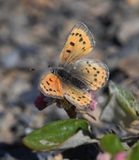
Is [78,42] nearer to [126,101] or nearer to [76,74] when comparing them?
[76,74]

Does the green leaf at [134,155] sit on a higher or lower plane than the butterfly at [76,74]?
lower

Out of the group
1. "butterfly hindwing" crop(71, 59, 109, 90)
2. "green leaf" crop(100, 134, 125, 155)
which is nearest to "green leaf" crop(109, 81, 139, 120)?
"butterfly hindwing" crop(71, 59, 109, 90)

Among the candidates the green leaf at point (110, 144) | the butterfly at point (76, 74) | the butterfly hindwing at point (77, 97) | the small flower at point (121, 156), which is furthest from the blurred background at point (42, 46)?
the small flower at point (121, 156)

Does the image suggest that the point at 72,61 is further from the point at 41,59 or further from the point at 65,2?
the point at 65,2

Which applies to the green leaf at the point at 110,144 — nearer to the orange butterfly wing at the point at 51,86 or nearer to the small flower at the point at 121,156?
the small flower at the point at 121,156

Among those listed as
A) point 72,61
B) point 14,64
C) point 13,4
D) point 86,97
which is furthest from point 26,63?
point 86,97
